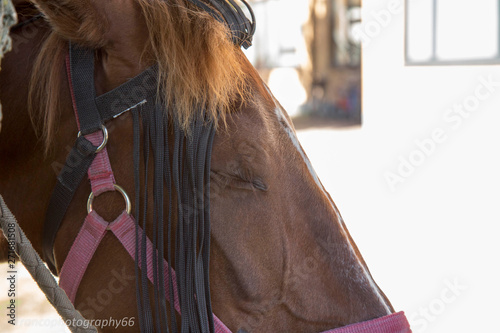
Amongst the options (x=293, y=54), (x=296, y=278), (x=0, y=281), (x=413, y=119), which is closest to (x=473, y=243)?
(x=413, y=119)

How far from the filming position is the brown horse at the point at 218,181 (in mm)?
1226

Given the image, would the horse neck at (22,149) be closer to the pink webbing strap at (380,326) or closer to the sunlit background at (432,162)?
the pink webbing strap at (380,326)

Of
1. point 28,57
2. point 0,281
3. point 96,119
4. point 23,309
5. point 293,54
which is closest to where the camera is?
point 96,119

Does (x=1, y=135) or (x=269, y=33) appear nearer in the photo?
(x=1, y=135)

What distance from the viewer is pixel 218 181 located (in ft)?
4.05

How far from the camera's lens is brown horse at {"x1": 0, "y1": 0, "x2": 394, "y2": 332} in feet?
4.02

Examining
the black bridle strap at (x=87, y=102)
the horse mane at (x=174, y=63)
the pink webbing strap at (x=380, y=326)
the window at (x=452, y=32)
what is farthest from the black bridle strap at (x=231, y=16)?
the window at (x=452, y=32)

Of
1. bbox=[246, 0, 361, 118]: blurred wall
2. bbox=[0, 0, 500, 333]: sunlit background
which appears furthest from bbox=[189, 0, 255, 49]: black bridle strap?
bbox=[246, 0, 361, 118]: blurred wall

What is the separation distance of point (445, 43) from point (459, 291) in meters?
2.22

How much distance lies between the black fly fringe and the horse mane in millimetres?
53

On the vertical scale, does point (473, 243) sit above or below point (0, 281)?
above

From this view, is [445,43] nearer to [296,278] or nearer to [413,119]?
[413,119]

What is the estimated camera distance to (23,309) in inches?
153

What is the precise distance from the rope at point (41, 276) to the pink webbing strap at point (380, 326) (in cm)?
58
